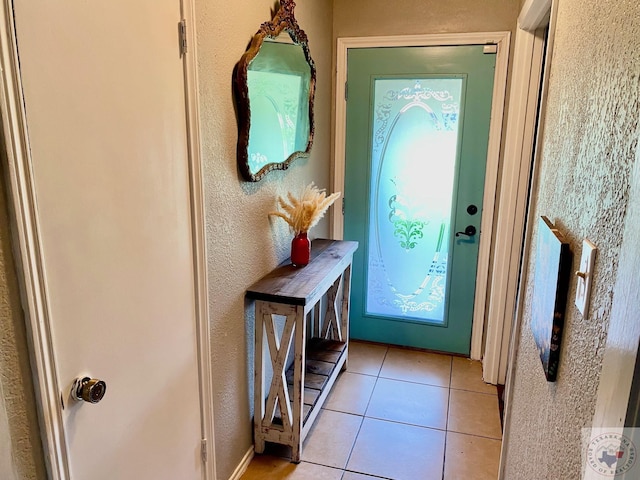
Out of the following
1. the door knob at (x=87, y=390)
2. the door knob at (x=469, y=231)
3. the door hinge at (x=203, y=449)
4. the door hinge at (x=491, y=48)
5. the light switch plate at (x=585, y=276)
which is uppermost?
the door hinge at (x=491, y=48)

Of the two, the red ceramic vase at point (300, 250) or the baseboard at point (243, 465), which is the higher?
the red ceramic vase at point (300, 250)

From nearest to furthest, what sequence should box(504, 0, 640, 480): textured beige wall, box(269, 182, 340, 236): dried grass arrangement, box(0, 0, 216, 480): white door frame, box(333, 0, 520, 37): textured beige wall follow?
box(504, 0, 640, 480): textured beige wall → box(0, 0, 216, 480): white door frame → box(269, 182, 340, 236): dried grass arrangement → box(333, 0, 520, 37): textured beige wall

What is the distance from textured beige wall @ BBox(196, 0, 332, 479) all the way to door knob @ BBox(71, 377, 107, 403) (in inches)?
26.0

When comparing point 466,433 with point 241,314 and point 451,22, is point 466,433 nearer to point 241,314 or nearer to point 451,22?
point 241,314

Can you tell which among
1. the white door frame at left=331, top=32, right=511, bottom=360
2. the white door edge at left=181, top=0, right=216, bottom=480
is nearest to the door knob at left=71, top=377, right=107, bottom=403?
the white door edge at left=181, top=0, right=216, bottom=480

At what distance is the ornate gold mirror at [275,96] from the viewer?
1.89 meters

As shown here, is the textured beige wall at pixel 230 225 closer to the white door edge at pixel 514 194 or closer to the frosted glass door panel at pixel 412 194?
the frosted glass door panel at pixel 412 194

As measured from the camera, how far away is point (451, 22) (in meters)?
2.84

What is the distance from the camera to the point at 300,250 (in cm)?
242

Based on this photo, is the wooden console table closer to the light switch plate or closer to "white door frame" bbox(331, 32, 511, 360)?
"white door frame" bbox(331, 32, 511, 360)

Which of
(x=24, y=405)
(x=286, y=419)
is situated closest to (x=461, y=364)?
(x=286, y=419)

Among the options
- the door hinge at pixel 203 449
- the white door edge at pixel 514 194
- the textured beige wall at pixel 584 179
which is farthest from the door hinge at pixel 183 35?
the white door edge at pixel 514 194

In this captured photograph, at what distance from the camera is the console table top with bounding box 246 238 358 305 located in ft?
6.64

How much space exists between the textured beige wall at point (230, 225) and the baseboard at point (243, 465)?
3 centimetres
